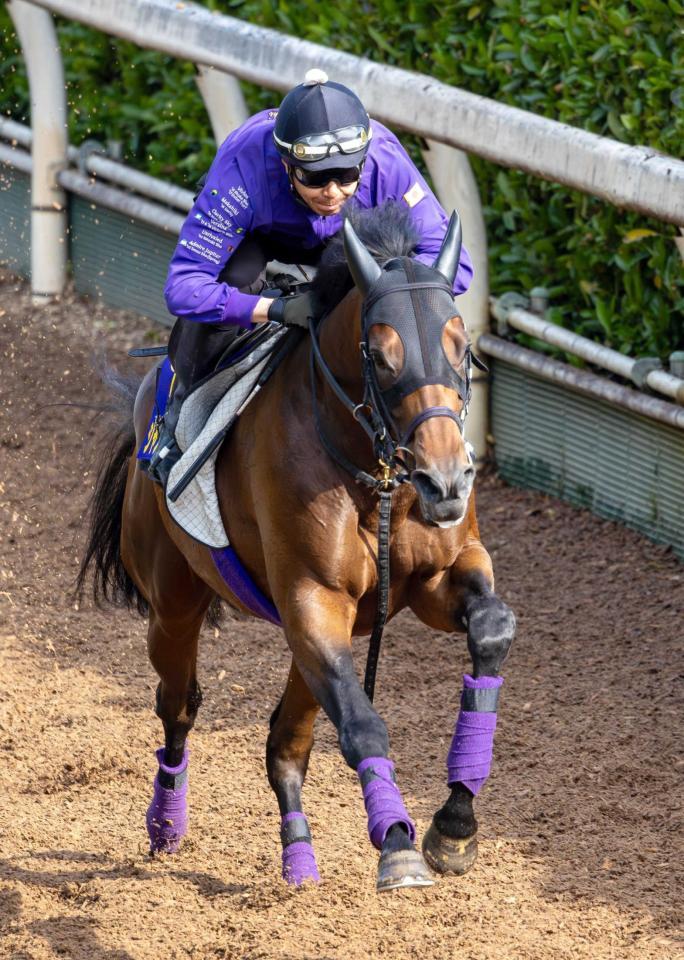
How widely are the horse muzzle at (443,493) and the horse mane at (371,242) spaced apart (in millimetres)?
613

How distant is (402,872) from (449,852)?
1.37ft

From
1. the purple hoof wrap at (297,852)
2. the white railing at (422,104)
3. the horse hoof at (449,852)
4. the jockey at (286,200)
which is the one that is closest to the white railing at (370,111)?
the white railing at (422,104)

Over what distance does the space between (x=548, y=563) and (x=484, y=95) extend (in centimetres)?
221

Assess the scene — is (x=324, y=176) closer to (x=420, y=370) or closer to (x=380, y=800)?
(x=420, y=370)

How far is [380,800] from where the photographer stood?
3.93m

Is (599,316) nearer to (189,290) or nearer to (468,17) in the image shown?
(468,17)

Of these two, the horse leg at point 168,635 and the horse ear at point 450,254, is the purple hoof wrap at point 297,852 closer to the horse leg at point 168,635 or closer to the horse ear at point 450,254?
the horse leg at point 168,635

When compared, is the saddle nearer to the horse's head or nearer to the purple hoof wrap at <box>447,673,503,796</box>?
the horse's head

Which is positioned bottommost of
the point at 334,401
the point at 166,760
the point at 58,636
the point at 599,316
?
the point at 58,636

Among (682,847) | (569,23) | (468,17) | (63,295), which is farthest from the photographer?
(63,295)

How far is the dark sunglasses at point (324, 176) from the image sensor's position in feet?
14.0

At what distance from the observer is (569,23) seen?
6883 millimetres

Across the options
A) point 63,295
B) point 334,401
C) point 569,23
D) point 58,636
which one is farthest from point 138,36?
point 334,401

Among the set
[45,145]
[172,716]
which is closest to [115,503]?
[172,716]
